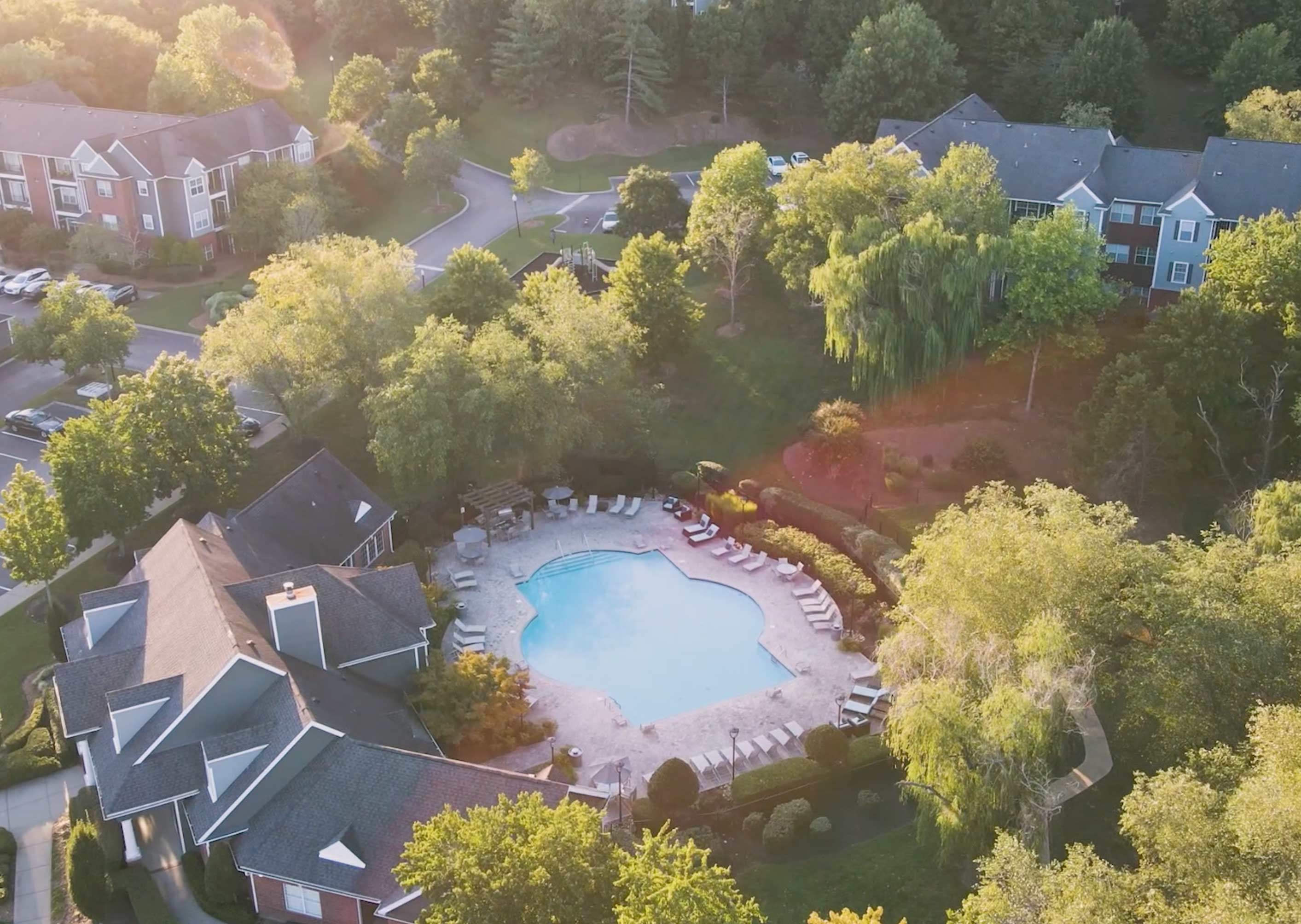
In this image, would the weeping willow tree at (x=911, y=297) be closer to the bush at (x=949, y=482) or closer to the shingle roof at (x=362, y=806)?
the bush at (x=949, y=482)

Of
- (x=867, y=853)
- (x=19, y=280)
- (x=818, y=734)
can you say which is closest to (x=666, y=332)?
(x=818, y=734)

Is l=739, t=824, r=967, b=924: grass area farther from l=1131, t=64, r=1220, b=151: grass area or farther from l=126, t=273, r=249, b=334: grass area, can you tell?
l=1131, t=64, r=1220, b=151: grass area

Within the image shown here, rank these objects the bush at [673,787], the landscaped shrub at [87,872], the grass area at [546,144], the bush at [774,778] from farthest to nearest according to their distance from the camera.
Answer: the grass area at [546,144]
the bush at [774,778]
the bush at [673,787]
the landscaped shrub at [87,872]

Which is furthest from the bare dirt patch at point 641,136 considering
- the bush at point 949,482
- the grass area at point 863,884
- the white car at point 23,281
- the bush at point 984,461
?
the grass area at point 863,884

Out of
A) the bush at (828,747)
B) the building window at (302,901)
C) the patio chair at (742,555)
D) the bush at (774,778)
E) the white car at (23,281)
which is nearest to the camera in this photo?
the building window at (302,901)

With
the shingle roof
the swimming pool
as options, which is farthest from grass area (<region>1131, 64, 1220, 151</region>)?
the shingle roof

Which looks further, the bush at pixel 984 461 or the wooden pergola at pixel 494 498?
the bush at pixel 984 461
